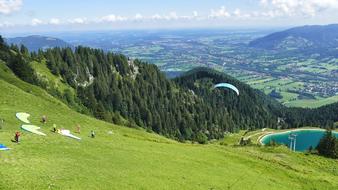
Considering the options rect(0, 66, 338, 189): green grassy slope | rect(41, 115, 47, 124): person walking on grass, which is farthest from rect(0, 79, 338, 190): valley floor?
rect(41, 115, 47, 124): person walking on grass

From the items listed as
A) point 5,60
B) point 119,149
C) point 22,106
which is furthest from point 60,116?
point 5,60

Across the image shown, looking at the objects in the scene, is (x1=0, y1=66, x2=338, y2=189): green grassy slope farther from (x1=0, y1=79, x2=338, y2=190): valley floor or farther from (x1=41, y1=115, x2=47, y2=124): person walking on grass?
(x1=41, y1=115, x2=47, y2=124): person walking on grass

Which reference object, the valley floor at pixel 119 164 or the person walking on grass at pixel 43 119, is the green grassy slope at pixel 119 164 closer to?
the valley floor at pixel 119 164

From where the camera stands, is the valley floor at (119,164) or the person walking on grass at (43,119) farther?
the person walking on grass at (43,119)

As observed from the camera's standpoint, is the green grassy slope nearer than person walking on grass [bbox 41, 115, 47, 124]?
Yes

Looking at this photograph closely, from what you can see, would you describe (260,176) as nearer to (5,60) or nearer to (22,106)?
(22,106)

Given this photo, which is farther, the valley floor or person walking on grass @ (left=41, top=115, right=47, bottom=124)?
person walking on grass @ (left=41, top=115, right=47, bottom=124)

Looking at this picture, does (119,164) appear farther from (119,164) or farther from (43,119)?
(43,119)

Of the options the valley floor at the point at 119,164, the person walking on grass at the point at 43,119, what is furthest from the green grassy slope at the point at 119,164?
the person walking on grass at the point at 43,119
